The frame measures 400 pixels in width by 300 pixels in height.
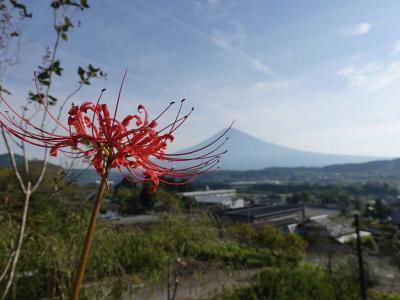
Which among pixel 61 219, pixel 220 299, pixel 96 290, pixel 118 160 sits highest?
pixel 118 160

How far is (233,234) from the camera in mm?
6852

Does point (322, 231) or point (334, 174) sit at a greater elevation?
point (334, 174)

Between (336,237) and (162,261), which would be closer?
(162,261)

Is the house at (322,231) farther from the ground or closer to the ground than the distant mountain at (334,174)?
closer to the ground

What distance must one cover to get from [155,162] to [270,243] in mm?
9959

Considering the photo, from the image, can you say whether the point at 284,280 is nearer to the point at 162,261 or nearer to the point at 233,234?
the point at 233,234

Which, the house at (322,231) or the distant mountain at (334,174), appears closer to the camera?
the house at (322,231)

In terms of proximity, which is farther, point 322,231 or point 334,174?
point 334,174

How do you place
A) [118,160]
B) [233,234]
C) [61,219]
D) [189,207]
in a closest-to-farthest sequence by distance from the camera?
[118,160] < [61,219] < [189,207] < [233,234]

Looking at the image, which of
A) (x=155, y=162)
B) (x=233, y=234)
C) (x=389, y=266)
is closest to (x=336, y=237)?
(x=389, y=266)

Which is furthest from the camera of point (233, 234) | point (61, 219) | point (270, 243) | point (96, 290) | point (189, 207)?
point (270, 243)

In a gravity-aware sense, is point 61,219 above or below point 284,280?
above

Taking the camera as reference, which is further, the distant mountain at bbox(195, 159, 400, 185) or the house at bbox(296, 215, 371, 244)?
the distant mountain at bbox(195, 159, 400, 185)

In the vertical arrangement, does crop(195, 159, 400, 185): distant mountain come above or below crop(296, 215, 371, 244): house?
above
